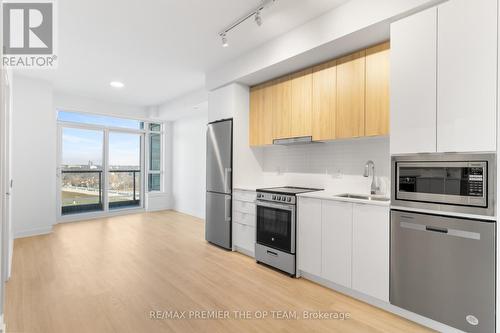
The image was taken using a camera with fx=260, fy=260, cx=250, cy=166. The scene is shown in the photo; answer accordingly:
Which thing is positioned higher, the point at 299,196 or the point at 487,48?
the point at 487,48

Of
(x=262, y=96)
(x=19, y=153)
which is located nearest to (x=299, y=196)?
(x=262, y=96)

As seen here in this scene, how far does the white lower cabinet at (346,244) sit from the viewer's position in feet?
7.69

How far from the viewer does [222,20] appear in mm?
2836

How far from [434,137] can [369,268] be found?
127cm

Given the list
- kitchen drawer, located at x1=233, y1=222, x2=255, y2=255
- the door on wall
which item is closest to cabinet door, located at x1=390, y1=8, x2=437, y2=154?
kitchen drawer, located at x1=233, y1=222, x2=255, y2=255

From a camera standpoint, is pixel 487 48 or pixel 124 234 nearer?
pixel 487 48

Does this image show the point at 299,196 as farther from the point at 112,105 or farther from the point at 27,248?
the point at 112,105

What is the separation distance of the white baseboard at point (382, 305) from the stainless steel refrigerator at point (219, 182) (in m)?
1.46

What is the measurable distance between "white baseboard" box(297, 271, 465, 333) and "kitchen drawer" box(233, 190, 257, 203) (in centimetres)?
115

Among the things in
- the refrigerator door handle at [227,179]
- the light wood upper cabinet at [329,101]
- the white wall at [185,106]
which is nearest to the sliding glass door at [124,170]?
the white wall at [185,106]

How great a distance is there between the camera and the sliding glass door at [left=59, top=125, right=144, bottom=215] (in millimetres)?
5844

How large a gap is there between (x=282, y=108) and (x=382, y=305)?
251cm

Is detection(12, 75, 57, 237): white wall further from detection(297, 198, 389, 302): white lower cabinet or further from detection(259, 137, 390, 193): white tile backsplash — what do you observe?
detection(297, 198, 389, 302): white lower cabinet

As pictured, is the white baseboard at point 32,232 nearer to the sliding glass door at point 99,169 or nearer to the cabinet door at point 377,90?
the sliding glass door at point 99,169
